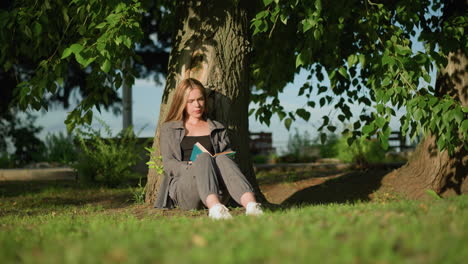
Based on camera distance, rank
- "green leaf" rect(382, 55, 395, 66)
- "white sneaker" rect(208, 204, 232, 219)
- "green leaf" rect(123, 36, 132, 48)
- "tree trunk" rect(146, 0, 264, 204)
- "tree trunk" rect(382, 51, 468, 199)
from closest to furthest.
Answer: "white sneaker" rect(208, 204, 232, 219) < "green leaf" rect(123, 36, 132, 48) < "green leaf" rect(382, 55, 395, 66) < "tree trunk" rect(146, 0, 264, 204) < "tree trunk" rect(382, 51, 468, 199)

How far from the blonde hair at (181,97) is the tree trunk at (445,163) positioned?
12.6 ft

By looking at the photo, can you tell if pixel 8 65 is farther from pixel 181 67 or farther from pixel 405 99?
pixel 405 99

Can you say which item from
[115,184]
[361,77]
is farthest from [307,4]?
[115,184]

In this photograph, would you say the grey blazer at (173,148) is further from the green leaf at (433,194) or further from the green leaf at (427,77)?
the green leaf at (433,194)

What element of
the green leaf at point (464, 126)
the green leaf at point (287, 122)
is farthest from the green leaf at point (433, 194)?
the green leaf at point (287, 122)

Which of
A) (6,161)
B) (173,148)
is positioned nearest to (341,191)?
(173,148)

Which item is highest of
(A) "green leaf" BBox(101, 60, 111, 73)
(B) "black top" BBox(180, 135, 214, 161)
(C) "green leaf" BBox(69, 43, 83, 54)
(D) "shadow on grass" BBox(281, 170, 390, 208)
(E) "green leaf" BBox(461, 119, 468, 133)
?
(C) "green leaf" BBox(69, 43, 83, 54)

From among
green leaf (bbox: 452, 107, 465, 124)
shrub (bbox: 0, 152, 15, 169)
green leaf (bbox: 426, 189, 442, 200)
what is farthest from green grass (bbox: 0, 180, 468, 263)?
shrub (bbox: 0, 152, 15, 169)

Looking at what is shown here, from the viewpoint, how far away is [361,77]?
26.7ft

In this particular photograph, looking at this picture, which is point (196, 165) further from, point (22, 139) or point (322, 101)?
point (22, 139)

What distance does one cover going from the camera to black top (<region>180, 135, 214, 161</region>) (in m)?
5.44

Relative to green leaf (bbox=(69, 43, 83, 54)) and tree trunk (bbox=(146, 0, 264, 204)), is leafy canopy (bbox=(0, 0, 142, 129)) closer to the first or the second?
green leaf (bbox=(69, 43, 83, 54))

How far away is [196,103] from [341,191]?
11.2ft

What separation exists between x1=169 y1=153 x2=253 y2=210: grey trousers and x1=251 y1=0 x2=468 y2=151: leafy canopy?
147 centimetres
